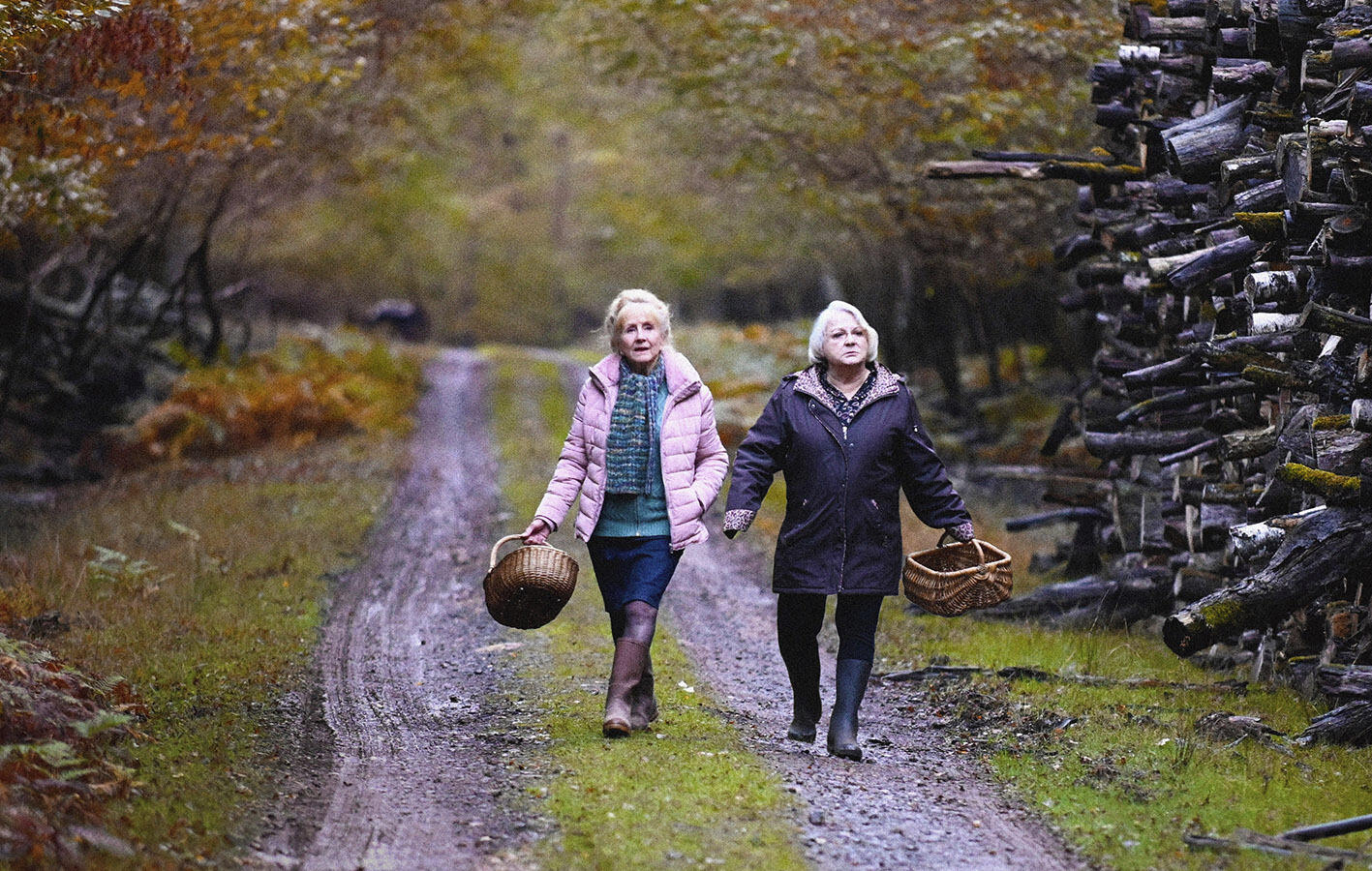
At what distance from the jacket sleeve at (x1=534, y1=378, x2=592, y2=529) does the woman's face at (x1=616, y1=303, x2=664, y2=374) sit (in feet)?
0.95

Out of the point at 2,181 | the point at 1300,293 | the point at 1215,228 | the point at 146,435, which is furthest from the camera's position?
the point at 146,435

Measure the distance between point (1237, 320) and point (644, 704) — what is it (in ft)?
16.0

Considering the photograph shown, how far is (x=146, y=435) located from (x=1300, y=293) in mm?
16907

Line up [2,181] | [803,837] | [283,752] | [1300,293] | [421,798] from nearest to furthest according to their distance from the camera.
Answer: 1. [803,837]
2. [421,798]
3. [283,752]
4. [1300,293]
5. [2,181]

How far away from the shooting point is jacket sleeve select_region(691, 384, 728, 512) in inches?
267

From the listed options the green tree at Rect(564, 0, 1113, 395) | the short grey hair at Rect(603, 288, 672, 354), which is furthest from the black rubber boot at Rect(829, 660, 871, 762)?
the green tree at Rect(564, 0, 1113, 395)

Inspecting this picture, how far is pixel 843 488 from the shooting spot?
658cm

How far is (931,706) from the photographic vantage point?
8141 mm

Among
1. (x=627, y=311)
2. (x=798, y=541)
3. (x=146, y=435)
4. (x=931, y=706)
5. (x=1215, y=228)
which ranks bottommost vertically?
(x=146, y=435)

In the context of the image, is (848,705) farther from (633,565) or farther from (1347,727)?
(1347,727)

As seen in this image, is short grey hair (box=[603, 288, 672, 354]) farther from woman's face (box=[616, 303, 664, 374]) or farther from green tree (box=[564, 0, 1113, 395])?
green tree (box=[564, 0, 1113, 395])

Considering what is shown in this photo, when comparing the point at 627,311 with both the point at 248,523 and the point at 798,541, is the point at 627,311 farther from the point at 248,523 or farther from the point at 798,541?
the point at 248,523

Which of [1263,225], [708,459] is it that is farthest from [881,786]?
[1263,225]

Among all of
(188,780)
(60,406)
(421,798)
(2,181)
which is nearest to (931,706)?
(421,798)
